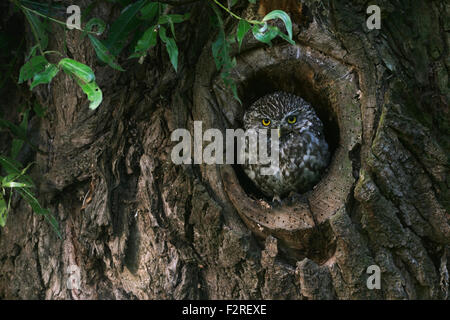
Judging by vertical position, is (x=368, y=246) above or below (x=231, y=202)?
below

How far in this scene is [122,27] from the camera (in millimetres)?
2148

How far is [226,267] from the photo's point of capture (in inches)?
93.9

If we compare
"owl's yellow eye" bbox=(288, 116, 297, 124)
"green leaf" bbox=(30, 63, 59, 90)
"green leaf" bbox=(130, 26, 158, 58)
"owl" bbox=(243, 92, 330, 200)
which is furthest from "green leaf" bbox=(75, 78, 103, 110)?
"owl's yellow eye" bbox=(288, 116, 297, 124)

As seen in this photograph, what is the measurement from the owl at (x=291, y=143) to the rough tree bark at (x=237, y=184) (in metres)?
0.35

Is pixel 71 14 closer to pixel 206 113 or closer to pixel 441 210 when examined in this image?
pixel 206 113

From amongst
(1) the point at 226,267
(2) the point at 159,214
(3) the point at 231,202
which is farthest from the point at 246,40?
(1) the point at 226,267

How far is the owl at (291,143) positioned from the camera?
3.00m

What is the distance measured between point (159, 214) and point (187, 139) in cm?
42

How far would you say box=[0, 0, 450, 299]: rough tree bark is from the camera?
2207 millimetres

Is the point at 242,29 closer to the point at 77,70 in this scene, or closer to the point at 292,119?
the point at 77,70

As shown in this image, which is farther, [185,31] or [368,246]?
[185,31]

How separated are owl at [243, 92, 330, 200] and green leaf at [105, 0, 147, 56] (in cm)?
105

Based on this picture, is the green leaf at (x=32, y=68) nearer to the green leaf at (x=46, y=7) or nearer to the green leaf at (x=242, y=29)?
the green leaf at (x=46, y=7)

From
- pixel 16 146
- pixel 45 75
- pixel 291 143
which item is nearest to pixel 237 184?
pixel 291 143
